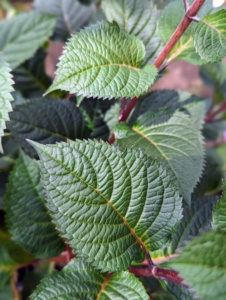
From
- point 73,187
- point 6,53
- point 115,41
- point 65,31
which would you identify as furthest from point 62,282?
point 65,31

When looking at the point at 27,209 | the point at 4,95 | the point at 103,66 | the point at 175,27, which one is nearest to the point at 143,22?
the point at 175,27

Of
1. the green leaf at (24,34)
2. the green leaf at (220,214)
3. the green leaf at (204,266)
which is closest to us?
the green leaf at (204,266)

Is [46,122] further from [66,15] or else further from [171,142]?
Answer: [66,15]

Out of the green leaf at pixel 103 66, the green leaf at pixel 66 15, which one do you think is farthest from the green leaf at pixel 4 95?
the green leaf at pixel 66 15

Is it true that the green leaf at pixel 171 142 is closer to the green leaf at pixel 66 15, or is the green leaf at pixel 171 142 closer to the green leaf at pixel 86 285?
the green leaf at pixel 86 285

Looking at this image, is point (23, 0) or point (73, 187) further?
point (23, 0)

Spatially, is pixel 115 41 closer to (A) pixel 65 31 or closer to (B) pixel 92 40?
(B) pixel 92 40
